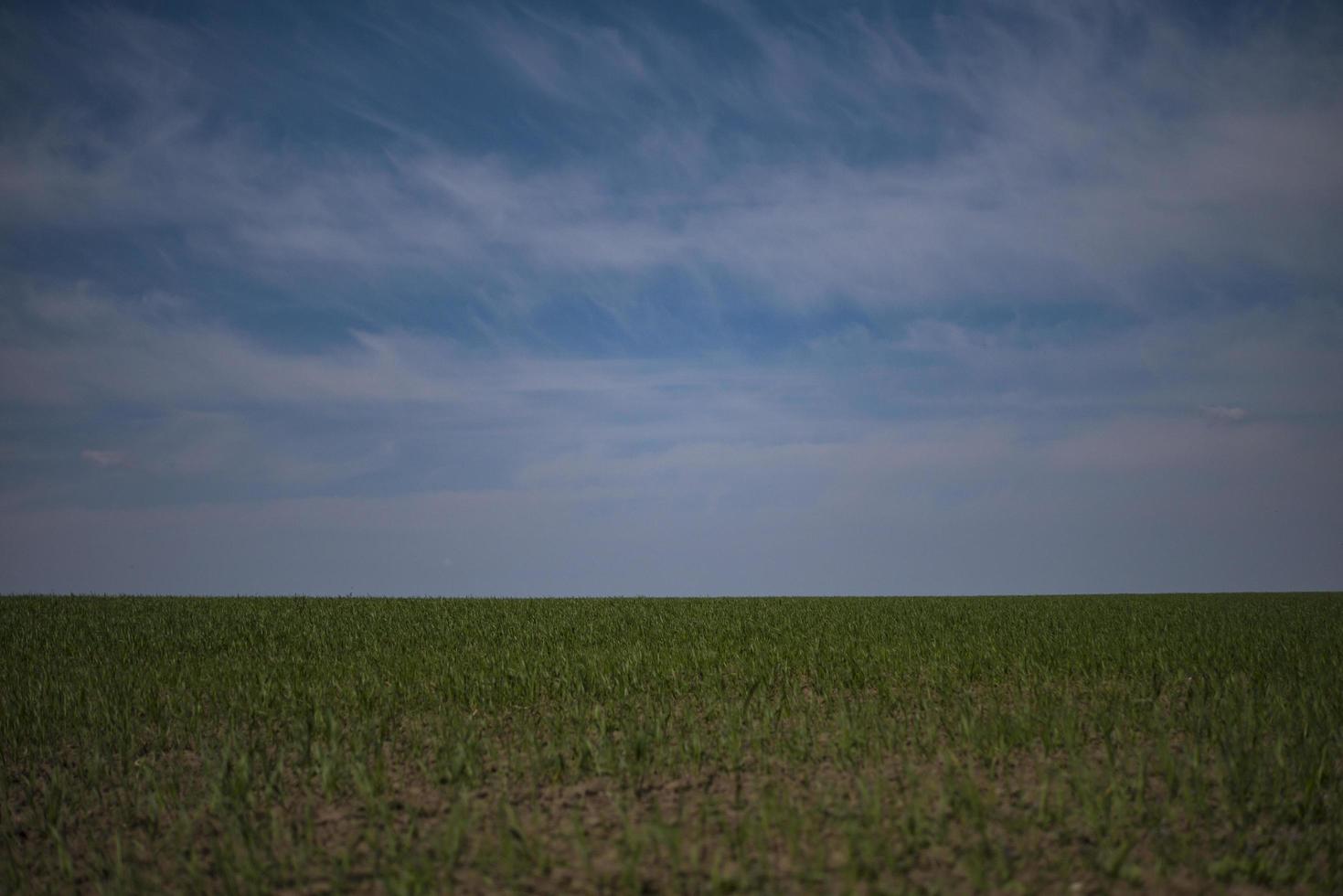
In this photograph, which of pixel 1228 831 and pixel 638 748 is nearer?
pixel 1228 831

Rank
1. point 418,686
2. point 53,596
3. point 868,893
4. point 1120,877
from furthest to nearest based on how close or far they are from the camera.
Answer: point 53,596 → point 418,686 → point 1120,877 → point 868,893

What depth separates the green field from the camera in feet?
18.1

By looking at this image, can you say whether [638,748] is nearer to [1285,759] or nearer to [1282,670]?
[1285,759]

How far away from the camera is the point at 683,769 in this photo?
739 cm

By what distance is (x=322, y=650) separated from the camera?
14914mm

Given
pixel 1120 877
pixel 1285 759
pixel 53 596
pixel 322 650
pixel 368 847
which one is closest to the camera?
pixel 1120 877

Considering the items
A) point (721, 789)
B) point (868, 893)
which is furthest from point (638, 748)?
point (868, 893)

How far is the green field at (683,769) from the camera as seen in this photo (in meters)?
5.52

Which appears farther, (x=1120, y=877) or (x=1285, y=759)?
(x=1285, y=759)

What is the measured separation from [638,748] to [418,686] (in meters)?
4.41

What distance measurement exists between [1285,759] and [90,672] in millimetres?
14083

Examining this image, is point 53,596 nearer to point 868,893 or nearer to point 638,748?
point 638,748

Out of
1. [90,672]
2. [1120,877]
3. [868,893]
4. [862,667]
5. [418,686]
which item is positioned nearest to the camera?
[868,893]

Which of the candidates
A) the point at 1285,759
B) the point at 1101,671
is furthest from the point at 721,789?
the point at 1101,671
